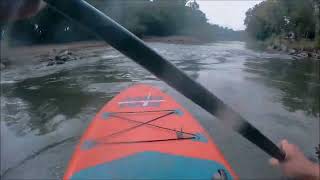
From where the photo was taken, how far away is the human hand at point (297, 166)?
0.88 metres

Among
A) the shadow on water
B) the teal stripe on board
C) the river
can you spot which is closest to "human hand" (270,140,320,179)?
the river

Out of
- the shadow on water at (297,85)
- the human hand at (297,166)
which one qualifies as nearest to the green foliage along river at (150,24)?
the shadow on water at (297,85)

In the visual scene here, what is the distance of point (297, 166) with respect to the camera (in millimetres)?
889

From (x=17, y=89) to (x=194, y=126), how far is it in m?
5.34

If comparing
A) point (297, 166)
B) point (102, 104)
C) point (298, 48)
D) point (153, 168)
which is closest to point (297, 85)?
point (102, 104)

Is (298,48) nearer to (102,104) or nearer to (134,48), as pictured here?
(102,104)

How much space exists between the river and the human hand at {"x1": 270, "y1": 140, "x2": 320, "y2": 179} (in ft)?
0.49

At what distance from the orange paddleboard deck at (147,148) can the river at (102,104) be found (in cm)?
40

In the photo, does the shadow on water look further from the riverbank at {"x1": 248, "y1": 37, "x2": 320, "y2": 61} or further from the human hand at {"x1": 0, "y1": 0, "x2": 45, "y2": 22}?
the human hand at {"x1": 0, "y1": 0, "x2": 45, "y2": 22}

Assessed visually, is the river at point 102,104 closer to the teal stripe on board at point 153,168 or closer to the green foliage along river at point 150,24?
the teal stripe on board at point 153,168

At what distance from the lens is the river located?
356 cm

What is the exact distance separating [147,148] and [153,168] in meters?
0.31

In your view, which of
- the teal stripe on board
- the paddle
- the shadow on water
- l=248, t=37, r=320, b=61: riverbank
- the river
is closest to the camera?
the paddle

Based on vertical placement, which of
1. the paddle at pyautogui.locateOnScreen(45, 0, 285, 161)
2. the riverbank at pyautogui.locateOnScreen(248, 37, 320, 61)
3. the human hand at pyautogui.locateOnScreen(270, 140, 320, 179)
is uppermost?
the paddle at pyautogui.locateOnScreen(45, 0, 285, 161)
